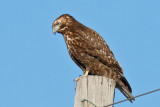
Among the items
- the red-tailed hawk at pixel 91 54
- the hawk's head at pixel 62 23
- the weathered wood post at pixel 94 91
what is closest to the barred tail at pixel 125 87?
the red-tailed hawk at pixel 91 54

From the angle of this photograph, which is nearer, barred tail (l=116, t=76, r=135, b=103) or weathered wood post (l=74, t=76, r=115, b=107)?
weathered wood post (l=74, t=76, r=115, b=107)

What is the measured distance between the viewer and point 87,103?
4.14 metres

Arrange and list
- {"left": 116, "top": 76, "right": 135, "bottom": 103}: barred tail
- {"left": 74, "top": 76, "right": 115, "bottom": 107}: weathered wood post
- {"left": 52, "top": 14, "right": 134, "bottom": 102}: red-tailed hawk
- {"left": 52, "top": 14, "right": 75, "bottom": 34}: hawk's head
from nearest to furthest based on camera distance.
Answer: {"left": 74, "top": 76, "right": 115, "bottom": 107}: weathered wood post, {"left": 116, "top": 76, "right": 135, "bottom": 103}: barred tail, {"left": 52, "top": 14, "right": 134, "bottom": 102}: red-tailed hawk, {"left": 52, "top": 14, "right": 75, "bottom": 34}: hawk's head

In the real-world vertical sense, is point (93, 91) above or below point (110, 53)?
below

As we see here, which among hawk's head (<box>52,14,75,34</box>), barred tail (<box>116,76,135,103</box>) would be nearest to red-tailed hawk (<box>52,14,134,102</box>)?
barred tail (<box>116,76,135,103</box>)

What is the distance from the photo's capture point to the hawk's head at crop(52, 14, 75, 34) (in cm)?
716

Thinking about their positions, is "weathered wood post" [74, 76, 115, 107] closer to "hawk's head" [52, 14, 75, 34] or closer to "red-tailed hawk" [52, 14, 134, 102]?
"red-tailed hawk" [52, 14, 134, 102]

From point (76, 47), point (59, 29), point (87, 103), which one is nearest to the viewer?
point (87, 103)

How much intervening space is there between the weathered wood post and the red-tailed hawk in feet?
7.57

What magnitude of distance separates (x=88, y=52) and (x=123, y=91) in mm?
978

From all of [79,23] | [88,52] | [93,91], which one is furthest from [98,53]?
[93,91]

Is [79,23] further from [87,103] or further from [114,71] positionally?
[87,103]

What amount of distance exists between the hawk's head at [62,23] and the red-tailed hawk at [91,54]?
0.35 feet

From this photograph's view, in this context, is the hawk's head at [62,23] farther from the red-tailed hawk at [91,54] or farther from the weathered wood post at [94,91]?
the weathered wood post at [94,91]
